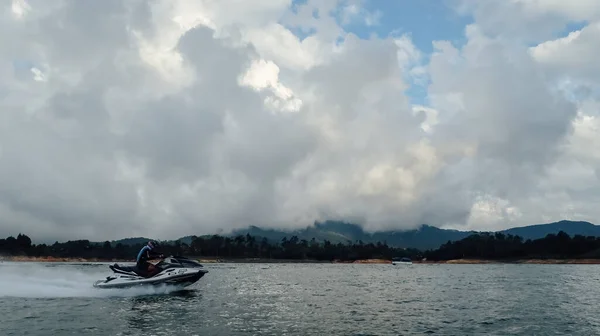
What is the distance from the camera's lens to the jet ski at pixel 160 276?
182 ft

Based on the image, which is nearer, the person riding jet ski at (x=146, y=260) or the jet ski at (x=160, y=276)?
the jet ski at (x=160, y=276)

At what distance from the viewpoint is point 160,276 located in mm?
56094

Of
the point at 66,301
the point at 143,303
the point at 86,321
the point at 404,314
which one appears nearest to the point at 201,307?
the point at 143,303

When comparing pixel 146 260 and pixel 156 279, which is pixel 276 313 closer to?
pixel 156 279

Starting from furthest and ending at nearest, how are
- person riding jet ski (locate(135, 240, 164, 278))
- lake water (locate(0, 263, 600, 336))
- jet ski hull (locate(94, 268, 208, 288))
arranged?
person riding jet ski (locate(135, 240, 164, 278)) < jet ski hull (locate(94, 268, 208, 288)) < lake water (locate(0, 263, 600, 336))

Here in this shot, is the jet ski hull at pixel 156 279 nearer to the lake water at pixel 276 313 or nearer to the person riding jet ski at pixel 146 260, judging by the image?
the person riding jet ski at pixel 146 260

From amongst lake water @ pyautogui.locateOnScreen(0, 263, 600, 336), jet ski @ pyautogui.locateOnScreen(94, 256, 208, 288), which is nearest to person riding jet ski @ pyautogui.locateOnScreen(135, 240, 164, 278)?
jet ski @ pyautogui.locateOnScreen(94, 256, 208, 288)

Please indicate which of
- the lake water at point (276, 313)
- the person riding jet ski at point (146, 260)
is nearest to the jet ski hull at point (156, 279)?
the person riding jet ski at point (146, 260)

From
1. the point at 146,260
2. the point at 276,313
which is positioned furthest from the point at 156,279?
the point at 276,313

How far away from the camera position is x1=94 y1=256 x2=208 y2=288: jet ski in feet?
182

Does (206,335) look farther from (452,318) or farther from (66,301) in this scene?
(66,301)

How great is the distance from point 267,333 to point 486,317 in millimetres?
19879

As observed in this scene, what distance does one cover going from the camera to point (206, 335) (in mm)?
32594

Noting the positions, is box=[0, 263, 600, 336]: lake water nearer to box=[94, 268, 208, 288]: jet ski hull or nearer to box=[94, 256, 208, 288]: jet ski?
box=[94, 268, 208, 288]: jet ski hull
